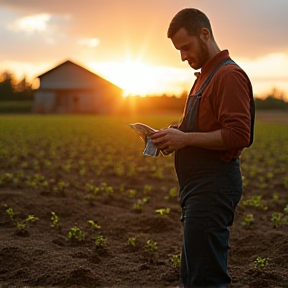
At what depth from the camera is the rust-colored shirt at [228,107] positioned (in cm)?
309

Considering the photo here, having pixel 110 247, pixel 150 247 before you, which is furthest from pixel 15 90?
pixel 150 247

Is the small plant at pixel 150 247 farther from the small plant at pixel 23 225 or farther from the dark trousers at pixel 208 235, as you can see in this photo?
the dark trousers at pixel 208 235

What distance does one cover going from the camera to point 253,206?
305 inches

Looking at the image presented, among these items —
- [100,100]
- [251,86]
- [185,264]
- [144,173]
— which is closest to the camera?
[251,86]

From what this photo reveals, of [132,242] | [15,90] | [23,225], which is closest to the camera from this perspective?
[132,242]

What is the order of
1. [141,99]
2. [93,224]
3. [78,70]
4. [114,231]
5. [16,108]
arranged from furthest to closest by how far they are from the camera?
[78,70] → [16,108] → [141,99] → [114,231] → [93,224]

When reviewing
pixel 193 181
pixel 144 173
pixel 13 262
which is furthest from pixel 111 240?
pixel 144 173

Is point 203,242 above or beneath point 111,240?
above

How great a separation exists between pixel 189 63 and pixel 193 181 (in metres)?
0.73

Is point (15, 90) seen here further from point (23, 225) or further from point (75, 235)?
point (75, 235)

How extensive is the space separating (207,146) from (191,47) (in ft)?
1.99

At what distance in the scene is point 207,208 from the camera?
Answer: 3238 mm

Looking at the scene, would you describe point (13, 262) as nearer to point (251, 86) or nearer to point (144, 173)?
point (251, 86)

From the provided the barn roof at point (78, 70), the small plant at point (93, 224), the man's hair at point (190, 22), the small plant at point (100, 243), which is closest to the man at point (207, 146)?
the man's hair at point (190, 22)
